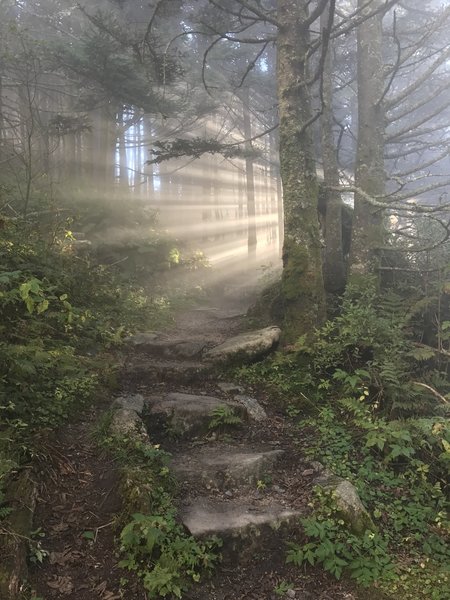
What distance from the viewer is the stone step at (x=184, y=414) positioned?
207 inches

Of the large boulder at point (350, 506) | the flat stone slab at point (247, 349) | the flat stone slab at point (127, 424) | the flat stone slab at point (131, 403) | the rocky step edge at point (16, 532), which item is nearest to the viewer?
the rocky step edge at point (16, 532)

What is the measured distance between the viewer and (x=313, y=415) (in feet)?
18.7

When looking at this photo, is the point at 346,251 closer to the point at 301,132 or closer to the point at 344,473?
the point at 301,132

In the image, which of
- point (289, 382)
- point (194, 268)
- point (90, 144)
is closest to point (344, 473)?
point (289, 382)

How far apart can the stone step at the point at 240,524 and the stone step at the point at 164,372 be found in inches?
107

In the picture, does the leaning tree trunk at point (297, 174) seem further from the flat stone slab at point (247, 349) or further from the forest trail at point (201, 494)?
the forest trail at point (201, 494)

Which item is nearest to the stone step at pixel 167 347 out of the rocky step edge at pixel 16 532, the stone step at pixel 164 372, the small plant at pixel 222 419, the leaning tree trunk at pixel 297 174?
the stone step at pixel 164 372

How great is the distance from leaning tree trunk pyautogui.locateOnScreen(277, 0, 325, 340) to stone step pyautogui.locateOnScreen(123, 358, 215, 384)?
156 cm

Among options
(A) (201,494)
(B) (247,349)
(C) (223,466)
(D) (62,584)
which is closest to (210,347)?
(B) (247,349)

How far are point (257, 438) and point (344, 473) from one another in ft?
Result: 3.90

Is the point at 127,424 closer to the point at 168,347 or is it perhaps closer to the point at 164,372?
Result: the point at 164,372

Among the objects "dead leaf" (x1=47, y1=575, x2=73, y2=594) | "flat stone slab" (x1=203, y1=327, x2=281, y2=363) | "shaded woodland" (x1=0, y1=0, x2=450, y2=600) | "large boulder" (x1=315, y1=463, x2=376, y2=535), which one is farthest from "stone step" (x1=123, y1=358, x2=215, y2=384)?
"dead leaf" (x1=47, y1=575, x2=73, y2=594)

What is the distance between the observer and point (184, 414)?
5336 mm

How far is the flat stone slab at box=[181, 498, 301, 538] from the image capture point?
366cm
